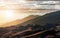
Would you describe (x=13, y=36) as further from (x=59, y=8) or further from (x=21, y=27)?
(x=59, y=8)

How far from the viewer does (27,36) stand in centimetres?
220

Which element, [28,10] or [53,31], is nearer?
[53,31]

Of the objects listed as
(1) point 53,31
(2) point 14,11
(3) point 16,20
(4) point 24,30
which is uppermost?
(2) point 14,11

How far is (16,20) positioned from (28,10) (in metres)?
0.27

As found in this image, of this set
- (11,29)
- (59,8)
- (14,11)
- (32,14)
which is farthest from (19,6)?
(59,8)

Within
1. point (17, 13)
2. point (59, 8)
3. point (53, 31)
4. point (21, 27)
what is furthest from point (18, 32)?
point (59, 8)

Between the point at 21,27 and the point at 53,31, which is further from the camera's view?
the point at 21,27

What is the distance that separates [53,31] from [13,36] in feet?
2.15

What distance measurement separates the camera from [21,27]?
2.30 metres

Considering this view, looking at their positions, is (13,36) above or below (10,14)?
below

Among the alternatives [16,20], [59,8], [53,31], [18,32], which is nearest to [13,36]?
[18,32]

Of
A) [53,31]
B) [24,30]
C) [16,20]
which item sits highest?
[16,20]

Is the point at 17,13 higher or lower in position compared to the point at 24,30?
higher

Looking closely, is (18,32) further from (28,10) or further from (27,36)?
(28,10)
